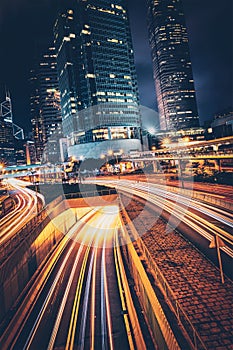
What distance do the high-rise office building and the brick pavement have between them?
10105cm

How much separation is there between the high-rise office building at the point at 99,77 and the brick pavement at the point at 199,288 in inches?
3978

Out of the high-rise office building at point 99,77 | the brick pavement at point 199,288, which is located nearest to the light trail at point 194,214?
the brick pavement at point 199,288

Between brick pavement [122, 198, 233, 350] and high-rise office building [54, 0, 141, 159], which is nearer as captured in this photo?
brick pavement [122, 198, 233, 350]

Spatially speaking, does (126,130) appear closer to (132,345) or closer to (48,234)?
(48,234)

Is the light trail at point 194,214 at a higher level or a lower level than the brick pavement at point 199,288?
higher

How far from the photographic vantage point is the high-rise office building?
11900cm

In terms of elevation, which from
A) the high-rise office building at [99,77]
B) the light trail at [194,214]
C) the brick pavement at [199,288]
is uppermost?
the high-rise office building at [99,77]

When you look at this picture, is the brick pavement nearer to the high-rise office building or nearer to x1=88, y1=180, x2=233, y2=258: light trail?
x1=88, y1=180, x2=233, y2=258: light trail

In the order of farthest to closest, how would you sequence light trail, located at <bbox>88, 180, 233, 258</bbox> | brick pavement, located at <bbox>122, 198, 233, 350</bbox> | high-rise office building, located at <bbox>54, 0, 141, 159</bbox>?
high-rise office building, located at <bbox>54, 0, 141, 159</bbox> → light trail, located at <bbox>88, 180, 233, 258</bbox> → brick pavement, located at <bbox>122, 198, 233, 350</bbox>

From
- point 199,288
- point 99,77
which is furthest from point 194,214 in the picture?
point 99,77

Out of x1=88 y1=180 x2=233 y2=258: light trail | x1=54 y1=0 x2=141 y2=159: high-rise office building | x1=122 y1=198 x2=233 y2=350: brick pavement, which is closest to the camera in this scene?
x1=122 y1=198 x2=233 y2=350: brick pavement

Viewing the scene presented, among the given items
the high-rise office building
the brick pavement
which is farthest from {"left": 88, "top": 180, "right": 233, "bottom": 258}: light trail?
the high-rise office building

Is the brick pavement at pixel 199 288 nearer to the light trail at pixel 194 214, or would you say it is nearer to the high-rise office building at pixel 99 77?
the light trail at pixel 194 214

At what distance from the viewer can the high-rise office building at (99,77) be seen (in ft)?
390
